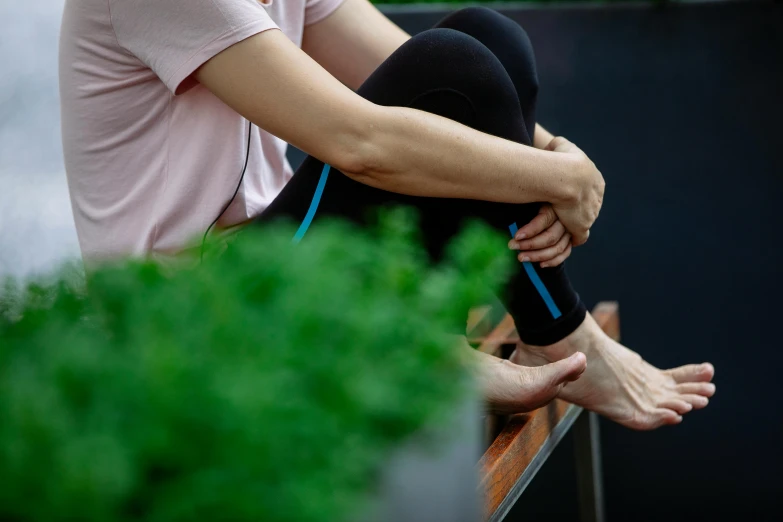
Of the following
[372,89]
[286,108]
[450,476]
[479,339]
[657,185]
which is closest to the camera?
[450,476]

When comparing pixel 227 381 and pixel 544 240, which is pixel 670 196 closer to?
pixel 544 240

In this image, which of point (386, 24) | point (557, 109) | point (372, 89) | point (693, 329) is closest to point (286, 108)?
point (372, 89)

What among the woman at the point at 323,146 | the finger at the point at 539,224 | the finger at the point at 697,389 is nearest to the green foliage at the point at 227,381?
the woman at the point at 323,146

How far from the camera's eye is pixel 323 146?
1.07m

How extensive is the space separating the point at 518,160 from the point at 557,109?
94cm

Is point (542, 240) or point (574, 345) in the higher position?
point (542, 240)

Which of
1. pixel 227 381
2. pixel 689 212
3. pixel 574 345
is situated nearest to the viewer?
pixel 227 381

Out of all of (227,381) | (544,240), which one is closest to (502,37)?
(544,240)

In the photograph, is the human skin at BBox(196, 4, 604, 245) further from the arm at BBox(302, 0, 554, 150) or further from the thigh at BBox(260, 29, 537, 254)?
the arm at BBox(302, 0, 554, 150)

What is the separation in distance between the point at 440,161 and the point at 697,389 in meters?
0.66

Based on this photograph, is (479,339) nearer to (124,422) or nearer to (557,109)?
(557,109)

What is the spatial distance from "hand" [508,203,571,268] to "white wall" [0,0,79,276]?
3.78 feet

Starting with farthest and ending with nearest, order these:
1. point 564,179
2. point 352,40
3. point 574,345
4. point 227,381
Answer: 1. point 352,40
2. point 574,345
3. point 564,179
4. point 227,381

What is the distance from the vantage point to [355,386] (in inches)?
16.0
